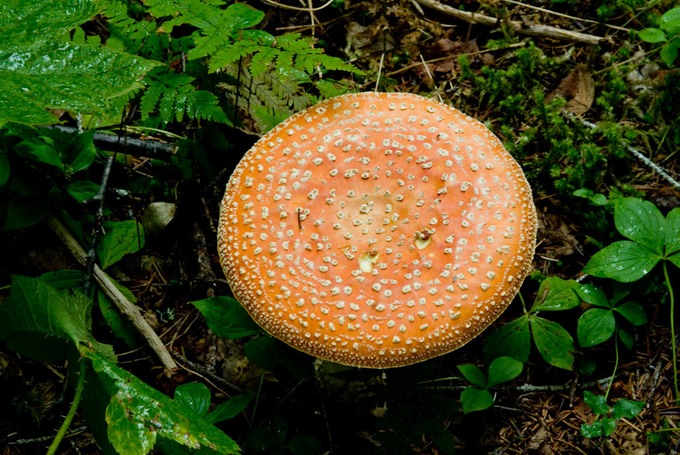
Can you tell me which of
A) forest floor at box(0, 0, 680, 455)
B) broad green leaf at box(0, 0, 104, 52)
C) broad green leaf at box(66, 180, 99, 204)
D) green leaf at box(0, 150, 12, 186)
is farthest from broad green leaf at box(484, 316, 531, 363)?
green leaf at box(0, 150, 12, 186)

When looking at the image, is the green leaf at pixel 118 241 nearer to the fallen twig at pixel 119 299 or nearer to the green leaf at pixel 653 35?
the fallen twig at pixel 119 299

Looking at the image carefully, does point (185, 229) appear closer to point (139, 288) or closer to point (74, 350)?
point (139, 288)

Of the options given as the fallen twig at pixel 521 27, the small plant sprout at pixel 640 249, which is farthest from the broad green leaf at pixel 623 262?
the fallen twig at pixel 521 27

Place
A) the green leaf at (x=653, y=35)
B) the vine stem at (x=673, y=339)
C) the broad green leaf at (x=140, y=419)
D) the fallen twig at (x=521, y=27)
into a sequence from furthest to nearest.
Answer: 1. the fallen twig at (x=521, y=27)
2. the green leaf at (x=653, y=35)
3. the vine stem at (x=673, y=339)
4. the broad green leaf at (x=140, y=419)

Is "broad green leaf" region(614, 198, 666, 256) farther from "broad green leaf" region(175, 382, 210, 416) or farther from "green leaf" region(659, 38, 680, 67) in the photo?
"broad green leaf" region(175, 382, 210, 416)

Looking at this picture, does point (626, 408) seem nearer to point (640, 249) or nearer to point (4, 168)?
point (640, 249)

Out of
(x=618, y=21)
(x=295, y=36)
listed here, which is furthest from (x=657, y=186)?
(x=295, y=36)
